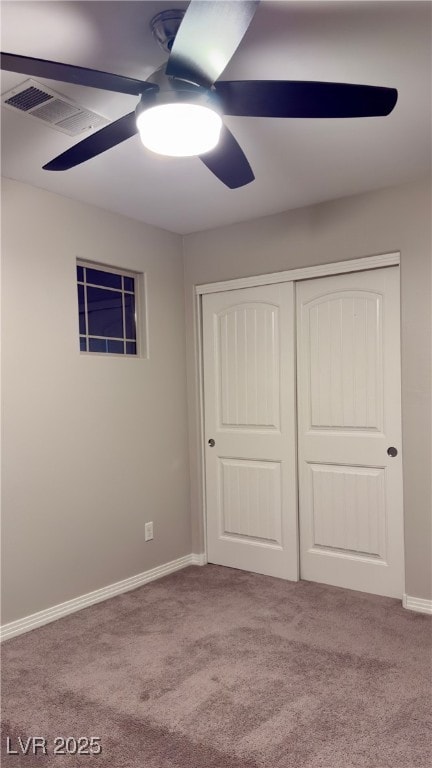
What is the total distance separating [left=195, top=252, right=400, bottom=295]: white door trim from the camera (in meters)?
3.41

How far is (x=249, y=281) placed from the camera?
3.95 metres

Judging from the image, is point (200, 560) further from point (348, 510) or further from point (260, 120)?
point (260, 120)

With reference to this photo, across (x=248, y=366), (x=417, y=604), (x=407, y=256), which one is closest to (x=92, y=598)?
(x=248, y=366)

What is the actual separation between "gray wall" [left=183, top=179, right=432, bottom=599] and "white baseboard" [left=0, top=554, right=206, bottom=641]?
1.58 metres

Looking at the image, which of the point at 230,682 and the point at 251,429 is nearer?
the point at 230,682

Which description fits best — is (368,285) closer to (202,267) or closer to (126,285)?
(202,267)

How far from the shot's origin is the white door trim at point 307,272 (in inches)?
134

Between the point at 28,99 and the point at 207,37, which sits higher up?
the point at 28,99

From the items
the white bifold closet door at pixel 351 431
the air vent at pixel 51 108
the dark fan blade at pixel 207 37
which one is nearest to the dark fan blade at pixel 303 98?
the dark fan blade at pixel 207 37

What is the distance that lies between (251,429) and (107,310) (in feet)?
4.10

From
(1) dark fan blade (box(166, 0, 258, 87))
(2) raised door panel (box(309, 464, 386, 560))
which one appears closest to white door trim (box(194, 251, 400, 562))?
(2) raised door panel (box(309, 464, 386, 560))

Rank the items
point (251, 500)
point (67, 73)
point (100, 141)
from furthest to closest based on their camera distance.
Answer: point (251, 500) → point (100, 141) → point (67, 73)

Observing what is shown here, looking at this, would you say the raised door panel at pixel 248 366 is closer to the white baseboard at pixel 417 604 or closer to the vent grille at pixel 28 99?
the white baseboard at pixel 417 604

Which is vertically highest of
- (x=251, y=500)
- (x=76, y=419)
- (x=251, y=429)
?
(x=76, y=419)
